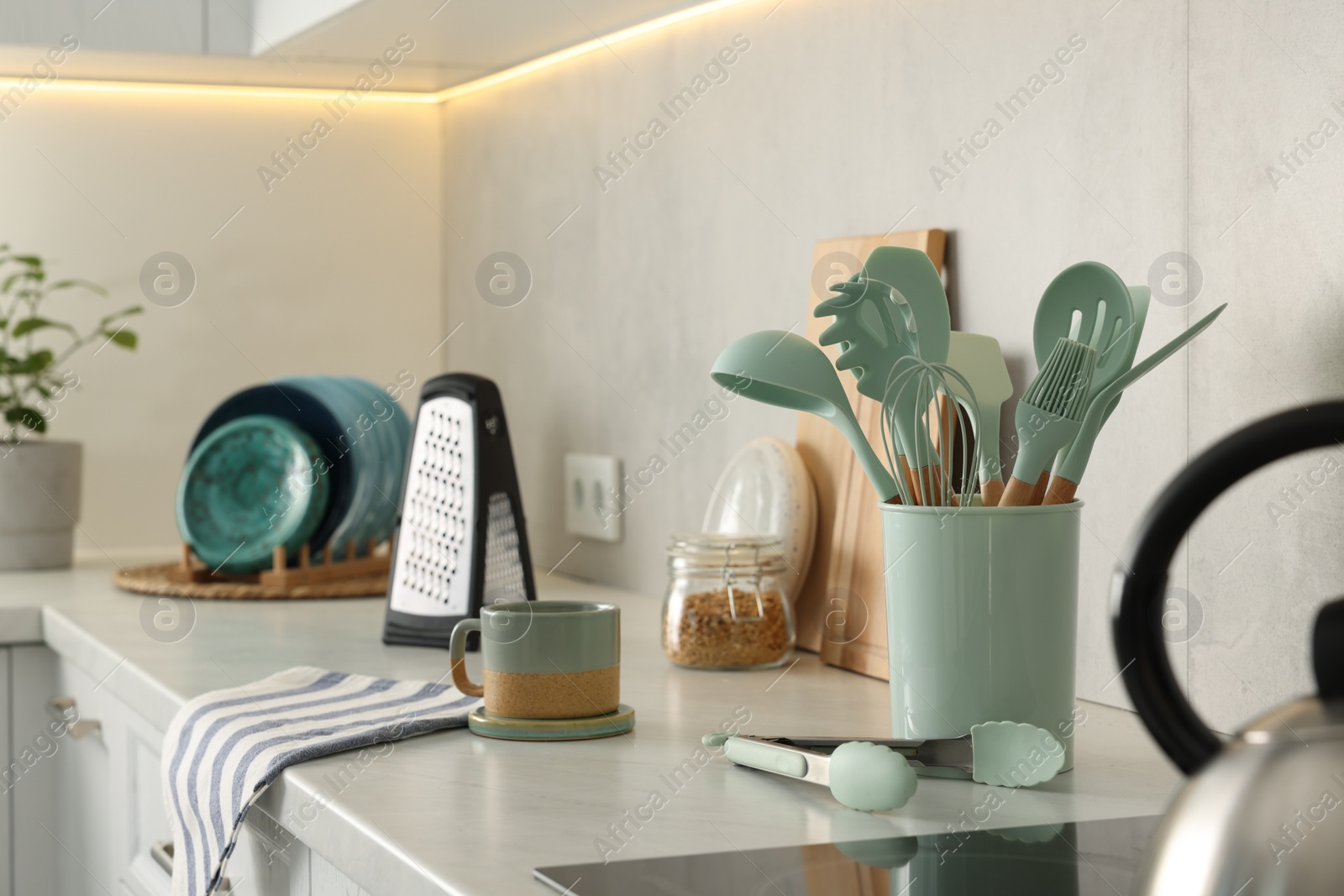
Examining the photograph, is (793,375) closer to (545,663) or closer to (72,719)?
(545,663)

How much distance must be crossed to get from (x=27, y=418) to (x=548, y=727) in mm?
1239

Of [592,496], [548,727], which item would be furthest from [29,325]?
[548,727]

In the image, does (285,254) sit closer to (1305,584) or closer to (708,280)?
(708,280)

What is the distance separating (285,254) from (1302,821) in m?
1.88

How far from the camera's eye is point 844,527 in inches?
49.2

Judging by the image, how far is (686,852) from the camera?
2.26ft

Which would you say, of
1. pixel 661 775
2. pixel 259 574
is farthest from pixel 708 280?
pixel 661 775

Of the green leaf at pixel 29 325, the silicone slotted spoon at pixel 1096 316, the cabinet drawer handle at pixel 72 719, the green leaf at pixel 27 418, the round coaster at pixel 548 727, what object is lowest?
the cabinet drawer handle at pixel 72 719

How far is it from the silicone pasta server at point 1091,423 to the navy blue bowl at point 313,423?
1.07 meters

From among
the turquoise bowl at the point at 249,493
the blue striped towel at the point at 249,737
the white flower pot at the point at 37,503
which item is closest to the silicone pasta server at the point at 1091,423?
the blue striped towel at the point at 249,737

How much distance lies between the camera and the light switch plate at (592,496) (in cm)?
173

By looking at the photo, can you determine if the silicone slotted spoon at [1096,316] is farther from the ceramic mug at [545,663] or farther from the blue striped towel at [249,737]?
the blue striped towel at [249,737]

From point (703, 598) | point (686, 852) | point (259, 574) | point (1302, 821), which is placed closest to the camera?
point (1302, 821)

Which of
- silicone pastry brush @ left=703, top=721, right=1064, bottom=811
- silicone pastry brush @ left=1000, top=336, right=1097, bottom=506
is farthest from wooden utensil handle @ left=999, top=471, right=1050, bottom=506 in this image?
silicone pastry brush @ left=703, top=721, right=1064, bottom=811
